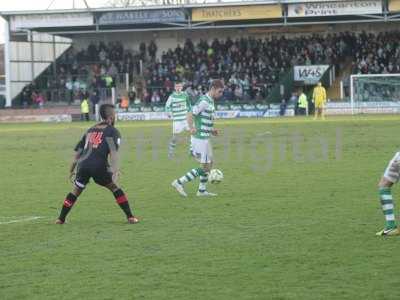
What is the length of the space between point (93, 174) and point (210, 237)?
209cm

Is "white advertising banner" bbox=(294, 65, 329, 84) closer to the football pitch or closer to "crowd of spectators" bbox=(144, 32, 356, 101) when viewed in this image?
"crowd of spectators" bbox=(144, 32, 356, 101)

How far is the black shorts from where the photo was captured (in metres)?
11.8

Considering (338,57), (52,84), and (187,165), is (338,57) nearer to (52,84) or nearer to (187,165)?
(52,84)

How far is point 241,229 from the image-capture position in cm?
1123

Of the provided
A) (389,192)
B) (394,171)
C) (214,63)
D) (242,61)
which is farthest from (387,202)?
(214,63)

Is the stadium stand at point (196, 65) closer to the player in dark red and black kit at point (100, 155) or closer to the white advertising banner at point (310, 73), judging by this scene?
the white advertising banner at point (310, 73)

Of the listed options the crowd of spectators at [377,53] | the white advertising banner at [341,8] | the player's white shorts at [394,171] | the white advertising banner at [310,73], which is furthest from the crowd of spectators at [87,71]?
the player's white shorts at [394,171]

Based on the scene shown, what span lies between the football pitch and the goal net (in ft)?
87.5

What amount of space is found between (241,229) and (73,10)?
4915cm

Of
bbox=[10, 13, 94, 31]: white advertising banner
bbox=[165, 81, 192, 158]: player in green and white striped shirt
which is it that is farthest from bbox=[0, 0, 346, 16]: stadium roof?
bbox=[165, 81, 192, 158]: player in green and white striped shirt

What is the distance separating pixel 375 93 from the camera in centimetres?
4859

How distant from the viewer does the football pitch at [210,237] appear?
8016 mm

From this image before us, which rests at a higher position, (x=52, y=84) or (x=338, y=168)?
(x=52, y=84)

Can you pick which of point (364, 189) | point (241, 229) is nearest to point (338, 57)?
point (364, 189)
